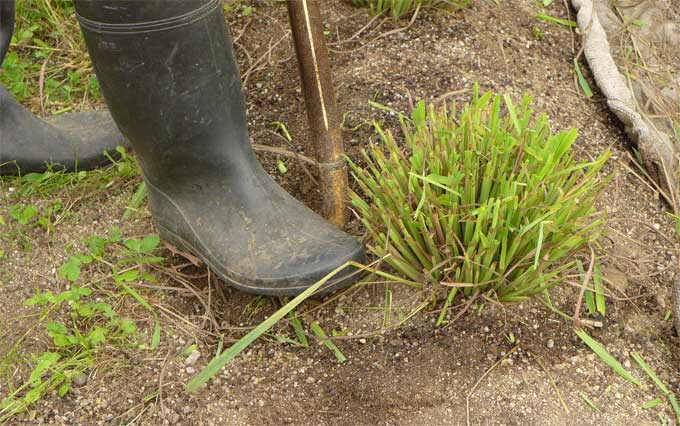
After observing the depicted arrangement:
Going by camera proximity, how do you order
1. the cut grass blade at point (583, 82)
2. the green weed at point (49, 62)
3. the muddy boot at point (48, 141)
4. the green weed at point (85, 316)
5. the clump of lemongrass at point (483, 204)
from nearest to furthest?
1. the clump of lemongrass at point (483, 204)
2. the green weed at point (85, 316)
3. the muddy boot at point (48, 141)
4. the cut grass blade at point (583, 82)
5. the green weed at point (49, 62)

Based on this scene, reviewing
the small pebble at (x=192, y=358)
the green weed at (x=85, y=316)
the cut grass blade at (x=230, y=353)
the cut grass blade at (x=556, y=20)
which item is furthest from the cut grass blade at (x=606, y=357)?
the cut grass blade at (x=556, y=20)

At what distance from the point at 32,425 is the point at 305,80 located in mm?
871

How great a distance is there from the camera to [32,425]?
1.43 metres

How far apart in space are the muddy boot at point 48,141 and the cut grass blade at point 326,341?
82 centimetres

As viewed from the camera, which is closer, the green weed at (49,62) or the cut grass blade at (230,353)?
the cut grass blade at (230,353)

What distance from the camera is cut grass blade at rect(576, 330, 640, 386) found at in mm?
1442

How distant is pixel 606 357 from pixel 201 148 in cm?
90

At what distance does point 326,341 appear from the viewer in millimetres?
1526

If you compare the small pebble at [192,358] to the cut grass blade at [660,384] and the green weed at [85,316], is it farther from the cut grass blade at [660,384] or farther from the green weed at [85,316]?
the cut grass blade at [660,384]

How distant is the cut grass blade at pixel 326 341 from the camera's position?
4.92 feet

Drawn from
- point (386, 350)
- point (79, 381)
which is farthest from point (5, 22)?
point (386, 350)

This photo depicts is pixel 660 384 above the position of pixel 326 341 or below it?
below

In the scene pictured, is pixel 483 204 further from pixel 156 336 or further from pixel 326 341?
pixel 156 336

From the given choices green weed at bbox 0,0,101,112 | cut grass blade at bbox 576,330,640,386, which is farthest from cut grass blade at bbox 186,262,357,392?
green weed at bbox 0,0,101,112
